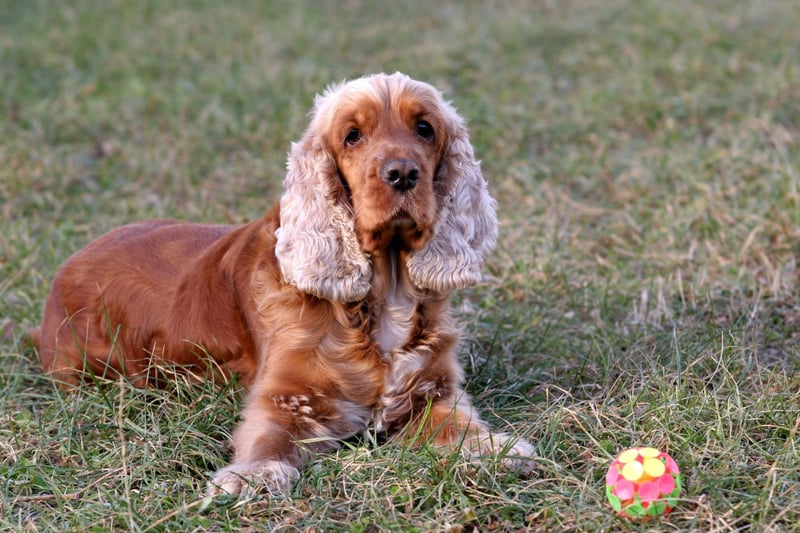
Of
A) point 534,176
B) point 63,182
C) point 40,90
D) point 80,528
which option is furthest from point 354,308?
point 40,90

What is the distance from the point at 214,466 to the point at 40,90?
5593 mm

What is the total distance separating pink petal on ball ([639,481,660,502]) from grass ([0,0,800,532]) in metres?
0.07

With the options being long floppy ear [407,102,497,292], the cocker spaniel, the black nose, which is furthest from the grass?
the black nose

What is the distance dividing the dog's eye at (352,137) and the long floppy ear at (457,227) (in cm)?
35

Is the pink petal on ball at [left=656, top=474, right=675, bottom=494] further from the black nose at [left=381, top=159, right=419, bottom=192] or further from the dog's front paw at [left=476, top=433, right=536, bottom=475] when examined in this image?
the black nose at [left=381, top=159, right=419, bottom=192]

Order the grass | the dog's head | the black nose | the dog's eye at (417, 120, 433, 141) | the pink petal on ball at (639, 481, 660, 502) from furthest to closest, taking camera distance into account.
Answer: the dog's eye at (417, 120, 433, 141) → the dog's head → the black nose → the grass → the pink petal on ball at (639, 481, 660, 502)

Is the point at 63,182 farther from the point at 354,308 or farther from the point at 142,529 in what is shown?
the point at 142,529

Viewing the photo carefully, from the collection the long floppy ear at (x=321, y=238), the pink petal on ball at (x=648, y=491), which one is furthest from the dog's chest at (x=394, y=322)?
the pink petal on ball at (x=648, y=491)

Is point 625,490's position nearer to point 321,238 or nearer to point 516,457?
point 516,457

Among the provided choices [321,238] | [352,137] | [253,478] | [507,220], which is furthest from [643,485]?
[507,220]

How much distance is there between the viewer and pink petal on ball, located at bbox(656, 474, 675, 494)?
103 inches

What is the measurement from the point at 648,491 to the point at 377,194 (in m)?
1.23

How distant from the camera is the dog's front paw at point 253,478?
293cm

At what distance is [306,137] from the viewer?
350 cm
